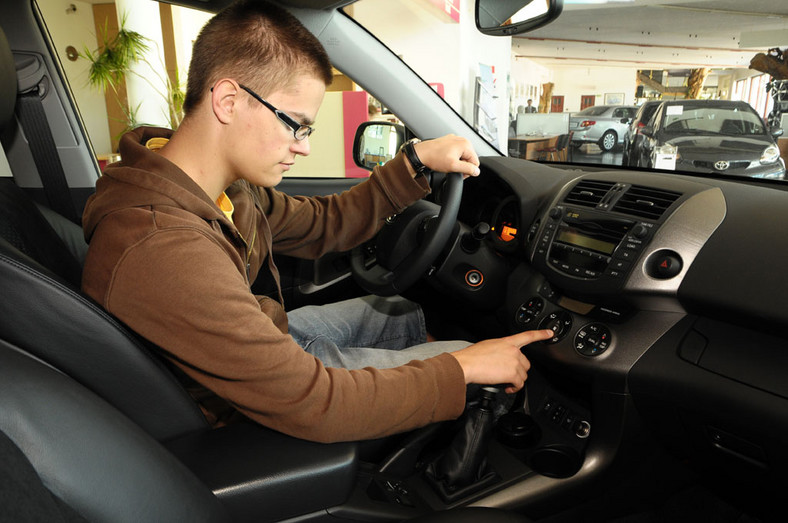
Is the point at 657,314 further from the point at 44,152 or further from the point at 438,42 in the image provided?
the point at 438,42

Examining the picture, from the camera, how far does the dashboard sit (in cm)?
100

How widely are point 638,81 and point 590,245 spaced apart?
0.99 metres

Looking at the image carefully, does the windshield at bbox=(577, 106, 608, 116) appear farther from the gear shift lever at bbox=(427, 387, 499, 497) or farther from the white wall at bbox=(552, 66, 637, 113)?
the gear shift lever at bbox=(427, 387, 499, 497)

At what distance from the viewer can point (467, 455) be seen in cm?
116

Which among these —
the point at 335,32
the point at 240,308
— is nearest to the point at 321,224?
the point at 335,32

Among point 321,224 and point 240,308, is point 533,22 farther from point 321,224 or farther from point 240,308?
point 240,308

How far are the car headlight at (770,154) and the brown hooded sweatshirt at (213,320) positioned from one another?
42.0 inches

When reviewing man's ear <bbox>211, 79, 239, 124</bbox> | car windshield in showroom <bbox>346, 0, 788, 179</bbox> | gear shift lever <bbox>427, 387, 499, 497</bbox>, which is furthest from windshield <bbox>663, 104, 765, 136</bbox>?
man's ear <bbox>211, 79, 239, 124</bbox>

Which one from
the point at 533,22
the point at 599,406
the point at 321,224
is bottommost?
the point at 599,406

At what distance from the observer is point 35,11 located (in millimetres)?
1878

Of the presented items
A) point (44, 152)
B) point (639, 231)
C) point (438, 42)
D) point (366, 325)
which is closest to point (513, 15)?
point (639, 231)

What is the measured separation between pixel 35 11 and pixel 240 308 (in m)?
1.66

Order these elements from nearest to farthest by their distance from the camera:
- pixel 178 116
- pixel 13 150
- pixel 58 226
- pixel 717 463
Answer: pixel 717 463 < pixel 58 226 < pixel 13 150 < pixel 178 116

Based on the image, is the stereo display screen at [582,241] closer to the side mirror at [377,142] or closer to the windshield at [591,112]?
the side mirror at [377,142]
